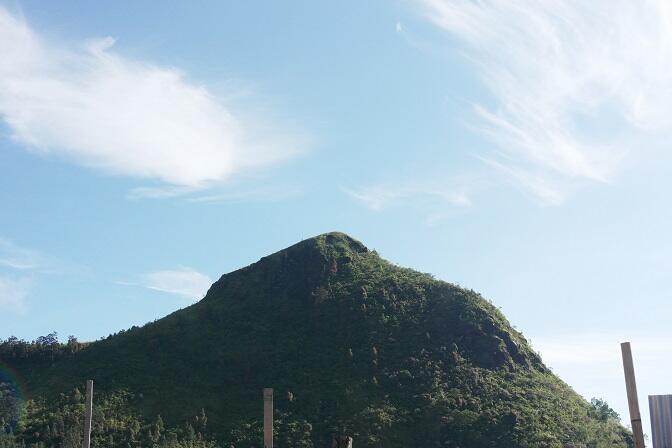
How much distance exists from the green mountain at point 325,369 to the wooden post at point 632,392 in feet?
145

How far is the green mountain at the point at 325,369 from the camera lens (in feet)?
198

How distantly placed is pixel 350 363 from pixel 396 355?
422 centimetres

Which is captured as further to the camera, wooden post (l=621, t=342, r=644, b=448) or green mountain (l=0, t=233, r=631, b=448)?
green mountain (l=0, t=233, r=631, b=448)

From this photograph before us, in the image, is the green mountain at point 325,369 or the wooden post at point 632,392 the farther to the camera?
the green mountain at point 325,369

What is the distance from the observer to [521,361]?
239 feet

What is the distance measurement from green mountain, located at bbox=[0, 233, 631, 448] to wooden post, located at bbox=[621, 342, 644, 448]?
44250 millimetres

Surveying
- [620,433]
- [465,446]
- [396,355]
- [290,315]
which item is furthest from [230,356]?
[620,433]

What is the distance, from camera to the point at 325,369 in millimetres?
71688

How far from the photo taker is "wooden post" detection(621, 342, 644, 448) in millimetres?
Result: 14945

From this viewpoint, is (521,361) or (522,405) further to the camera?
(521,361)

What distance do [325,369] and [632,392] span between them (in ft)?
190

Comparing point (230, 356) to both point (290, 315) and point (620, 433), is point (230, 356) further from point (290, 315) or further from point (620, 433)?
point (620, 433)

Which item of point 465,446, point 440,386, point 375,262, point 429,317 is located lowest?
point 465,446

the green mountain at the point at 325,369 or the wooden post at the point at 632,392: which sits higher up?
the green mountain at the point at 325,369
